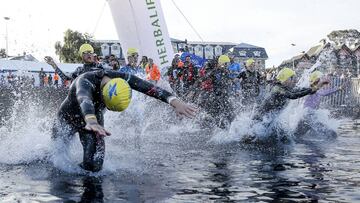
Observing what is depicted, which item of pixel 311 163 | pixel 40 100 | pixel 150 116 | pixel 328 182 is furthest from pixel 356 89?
pixel 328 182

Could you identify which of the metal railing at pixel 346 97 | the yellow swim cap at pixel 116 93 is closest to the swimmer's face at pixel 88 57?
the yellow swim cap at pixel 116 93

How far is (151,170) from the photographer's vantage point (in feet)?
22.2

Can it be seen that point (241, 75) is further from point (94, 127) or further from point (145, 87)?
point (94, 127)

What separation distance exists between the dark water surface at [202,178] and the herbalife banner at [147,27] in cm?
851

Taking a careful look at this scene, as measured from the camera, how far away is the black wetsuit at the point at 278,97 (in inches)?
432

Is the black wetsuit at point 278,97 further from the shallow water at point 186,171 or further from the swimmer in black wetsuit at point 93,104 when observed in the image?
the swimmer in black wetsuit at point 93,104

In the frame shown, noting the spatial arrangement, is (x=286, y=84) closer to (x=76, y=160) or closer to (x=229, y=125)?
(x=229, y=125)

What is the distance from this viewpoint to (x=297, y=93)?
1094 centimetres

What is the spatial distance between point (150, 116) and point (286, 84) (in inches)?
207

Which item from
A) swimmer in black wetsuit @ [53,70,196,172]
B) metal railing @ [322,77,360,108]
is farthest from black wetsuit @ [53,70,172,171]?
metal railing @ [322,77,360,108]

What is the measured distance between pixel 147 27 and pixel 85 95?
38.2ft

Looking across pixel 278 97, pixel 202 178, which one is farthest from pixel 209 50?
pixel 202 178

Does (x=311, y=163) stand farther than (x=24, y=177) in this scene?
Yes

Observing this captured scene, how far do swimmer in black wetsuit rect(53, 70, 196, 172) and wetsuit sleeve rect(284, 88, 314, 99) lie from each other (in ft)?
17.1
